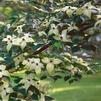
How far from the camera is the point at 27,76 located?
7.63 feet

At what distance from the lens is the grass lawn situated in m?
6.08

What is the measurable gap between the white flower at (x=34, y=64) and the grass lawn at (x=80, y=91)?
3.79m

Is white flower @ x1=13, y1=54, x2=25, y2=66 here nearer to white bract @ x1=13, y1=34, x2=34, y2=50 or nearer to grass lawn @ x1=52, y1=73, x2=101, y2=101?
white bract @ x1=13, y1=34, x2=34, y2=50

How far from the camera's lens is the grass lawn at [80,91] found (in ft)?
20.0

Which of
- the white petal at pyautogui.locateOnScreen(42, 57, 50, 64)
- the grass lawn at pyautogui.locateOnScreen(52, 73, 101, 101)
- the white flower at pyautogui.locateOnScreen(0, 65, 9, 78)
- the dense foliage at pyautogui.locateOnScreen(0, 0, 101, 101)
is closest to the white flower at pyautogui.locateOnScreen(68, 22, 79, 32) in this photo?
the dense foliage at pyautogui.locateOnScreen(0, 0, 101, 101)

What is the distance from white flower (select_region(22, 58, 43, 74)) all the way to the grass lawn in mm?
3789

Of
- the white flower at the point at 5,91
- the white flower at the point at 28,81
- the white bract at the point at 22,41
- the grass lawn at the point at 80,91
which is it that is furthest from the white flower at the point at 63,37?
the grass lawn at the point at 80,91

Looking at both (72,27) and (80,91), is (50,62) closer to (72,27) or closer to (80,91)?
(72,27)

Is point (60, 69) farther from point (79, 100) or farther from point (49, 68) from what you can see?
point (79, 100)

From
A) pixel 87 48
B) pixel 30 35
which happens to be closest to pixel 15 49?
pixel 30 35

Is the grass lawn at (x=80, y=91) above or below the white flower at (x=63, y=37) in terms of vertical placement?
below

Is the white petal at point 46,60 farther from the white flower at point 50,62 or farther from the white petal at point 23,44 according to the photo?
the white petal at point 23,44

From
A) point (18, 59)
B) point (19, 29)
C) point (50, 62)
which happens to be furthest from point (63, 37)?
point (19, 29)

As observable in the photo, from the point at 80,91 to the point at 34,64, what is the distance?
14.2 ft
